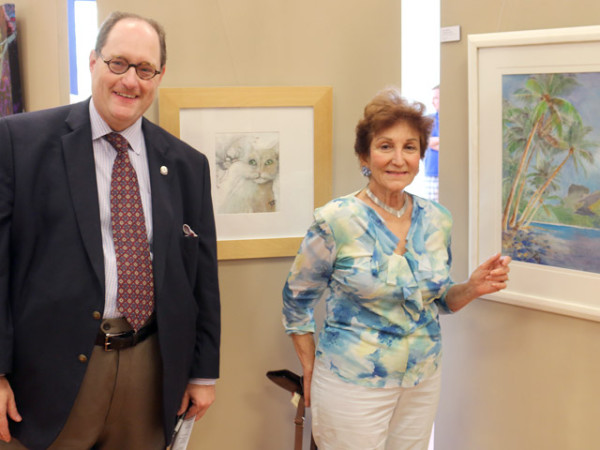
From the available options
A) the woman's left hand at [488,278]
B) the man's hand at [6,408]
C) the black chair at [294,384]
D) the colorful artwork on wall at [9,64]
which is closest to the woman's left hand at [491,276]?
the woman's left hand at [488,278]

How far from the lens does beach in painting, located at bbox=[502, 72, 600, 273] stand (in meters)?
1.95

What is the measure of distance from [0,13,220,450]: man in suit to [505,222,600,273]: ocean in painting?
3.77 ft

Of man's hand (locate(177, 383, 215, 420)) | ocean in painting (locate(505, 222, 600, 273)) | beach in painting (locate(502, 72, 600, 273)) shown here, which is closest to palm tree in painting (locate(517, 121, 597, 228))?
beach in painting (locate(502, 72, 600, 273))

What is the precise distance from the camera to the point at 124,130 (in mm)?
1715

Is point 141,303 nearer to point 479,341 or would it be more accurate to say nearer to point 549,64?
point 479,341

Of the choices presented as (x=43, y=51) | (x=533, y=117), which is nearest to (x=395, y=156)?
(x=533, y=117)

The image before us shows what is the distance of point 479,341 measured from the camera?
7.52 ft

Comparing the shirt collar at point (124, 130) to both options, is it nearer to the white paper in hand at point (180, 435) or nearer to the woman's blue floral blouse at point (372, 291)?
the woman's blue floral blouse at point (372, 291)

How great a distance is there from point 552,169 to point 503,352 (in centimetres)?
69

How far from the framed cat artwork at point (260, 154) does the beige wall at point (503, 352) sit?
50cm

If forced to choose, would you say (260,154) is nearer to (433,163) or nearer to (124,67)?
(124,67)

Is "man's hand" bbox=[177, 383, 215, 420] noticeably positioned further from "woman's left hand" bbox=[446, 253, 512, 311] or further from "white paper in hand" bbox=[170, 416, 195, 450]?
"woman's left hand" bbox=[446, 253, 512, 311]

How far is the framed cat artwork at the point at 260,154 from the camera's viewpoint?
2297mm

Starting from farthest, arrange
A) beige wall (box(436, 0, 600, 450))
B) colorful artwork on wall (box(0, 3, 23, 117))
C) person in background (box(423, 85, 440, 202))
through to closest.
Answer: person in background (box(423, 85, 440, 202)) → colorful artwork on wall (box(0, 3, 23, 117)) → beige wall (box(436, 0, 600, 450))
